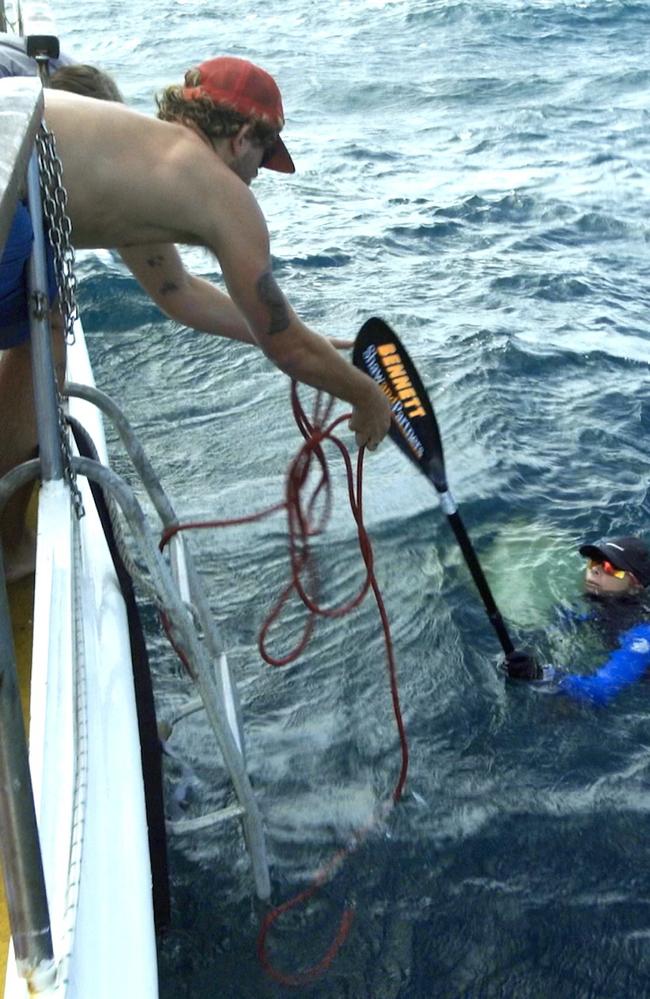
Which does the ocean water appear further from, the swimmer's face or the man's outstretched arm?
the man's outstretched arm

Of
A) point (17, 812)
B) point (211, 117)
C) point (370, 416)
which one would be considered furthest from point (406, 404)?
point (17, 812)

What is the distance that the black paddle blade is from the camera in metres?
3.87

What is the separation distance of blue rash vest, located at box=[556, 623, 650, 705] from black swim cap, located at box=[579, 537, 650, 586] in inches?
11.5

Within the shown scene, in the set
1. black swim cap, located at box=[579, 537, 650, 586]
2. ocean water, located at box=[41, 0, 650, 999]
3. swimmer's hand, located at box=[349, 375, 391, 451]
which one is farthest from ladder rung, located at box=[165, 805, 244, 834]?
black swim cap, located at box=[579, 537, 650, 586]

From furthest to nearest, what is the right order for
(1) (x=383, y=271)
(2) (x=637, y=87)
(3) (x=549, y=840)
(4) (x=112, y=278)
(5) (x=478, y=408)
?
(2) (x=637, y=87) → (1) (x=383, y=271) → (4) (x=112, y=278) → (5) (x=478, y=408) → (3) (x=549, y=840)

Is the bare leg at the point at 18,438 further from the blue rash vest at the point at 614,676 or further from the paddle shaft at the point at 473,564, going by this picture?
the blue rash vest at the point at 614,676

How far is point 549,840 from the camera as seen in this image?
350 centimetres

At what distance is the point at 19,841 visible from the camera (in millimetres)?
1284

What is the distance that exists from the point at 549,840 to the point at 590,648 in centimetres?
115

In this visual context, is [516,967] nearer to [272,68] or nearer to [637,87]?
[637,87]

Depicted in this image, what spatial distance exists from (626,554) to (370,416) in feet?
5.53

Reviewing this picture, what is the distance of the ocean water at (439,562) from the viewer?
3133 millimetres

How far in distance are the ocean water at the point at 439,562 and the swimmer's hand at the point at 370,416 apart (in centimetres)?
112

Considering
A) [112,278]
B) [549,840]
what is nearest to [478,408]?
[112,278]
